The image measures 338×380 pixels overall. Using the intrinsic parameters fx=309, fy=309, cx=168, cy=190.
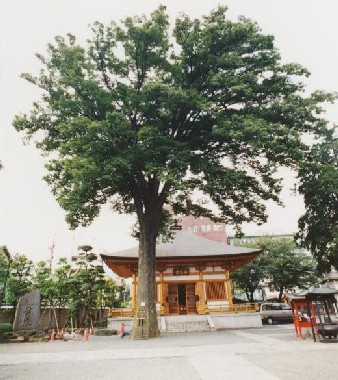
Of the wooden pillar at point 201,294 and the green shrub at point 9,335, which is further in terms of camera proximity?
the wooden pillar at point 201,294

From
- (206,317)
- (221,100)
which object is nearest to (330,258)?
(206,317)

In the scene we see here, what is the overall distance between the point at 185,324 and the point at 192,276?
4.27 m

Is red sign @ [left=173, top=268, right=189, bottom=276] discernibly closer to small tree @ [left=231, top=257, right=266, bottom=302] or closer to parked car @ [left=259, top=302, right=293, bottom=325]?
parked car @ [left=259, top=302, right=293, bottom=325]

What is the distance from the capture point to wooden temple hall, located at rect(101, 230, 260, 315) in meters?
22.7

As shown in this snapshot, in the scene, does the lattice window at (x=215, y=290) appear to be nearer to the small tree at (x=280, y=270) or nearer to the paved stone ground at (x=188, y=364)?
the paved stone ground at (x=188, y=364)

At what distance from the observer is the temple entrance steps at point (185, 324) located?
19.2 metres

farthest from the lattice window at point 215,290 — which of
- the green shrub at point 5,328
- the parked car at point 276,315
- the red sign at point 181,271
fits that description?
the green shrub at point 5,328

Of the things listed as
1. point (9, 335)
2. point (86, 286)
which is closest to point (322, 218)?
point (86, 286)

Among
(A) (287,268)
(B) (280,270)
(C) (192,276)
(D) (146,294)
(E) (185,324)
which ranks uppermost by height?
(A) (287,268)

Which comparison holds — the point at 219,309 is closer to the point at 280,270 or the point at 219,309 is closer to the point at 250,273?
the point at 250,273

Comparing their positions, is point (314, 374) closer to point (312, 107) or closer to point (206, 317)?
point (312, 107)

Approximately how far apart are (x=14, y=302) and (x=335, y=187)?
2232 cm

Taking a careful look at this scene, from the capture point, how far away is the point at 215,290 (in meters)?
23.2

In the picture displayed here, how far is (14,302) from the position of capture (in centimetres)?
2211
